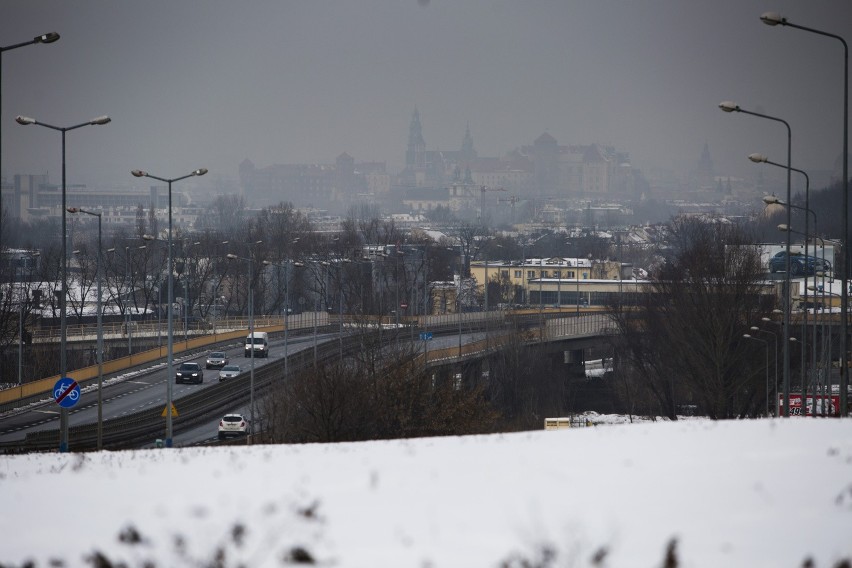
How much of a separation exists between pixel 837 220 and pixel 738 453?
135 metres

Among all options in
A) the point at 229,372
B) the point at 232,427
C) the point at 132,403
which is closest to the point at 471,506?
the point at 232,427

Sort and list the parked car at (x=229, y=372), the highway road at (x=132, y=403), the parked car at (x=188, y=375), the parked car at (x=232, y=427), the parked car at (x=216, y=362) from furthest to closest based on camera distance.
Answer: the parked car at (x=216, y=362)
the parked car at (x=229, y=372)
the parked car at (x=188, y=375)
the highway road at (x=132, y=403)
the parked car at (x=232, y=427)

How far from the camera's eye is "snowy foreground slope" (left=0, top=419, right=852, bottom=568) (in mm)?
8992

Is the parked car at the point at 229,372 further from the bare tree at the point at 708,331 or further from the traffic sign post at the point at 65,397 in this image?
the traffic sign post at the point at 65,397

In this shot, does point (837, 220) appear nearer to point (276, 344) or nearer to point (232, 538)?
point (276, 344)

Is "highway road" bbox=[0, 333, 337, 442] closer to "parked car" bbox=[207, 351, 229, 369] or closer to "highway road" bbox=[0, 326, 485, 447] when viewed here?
"highway road" bbox=[0, 326, 485, 447]

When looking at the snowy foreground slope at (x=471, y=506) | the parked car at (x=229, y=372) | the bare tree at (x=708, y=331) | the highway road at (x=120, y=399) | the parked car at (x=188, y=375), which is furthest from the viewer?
the parked car at (x=229, y=372)

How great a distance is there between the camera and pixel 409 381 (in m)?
26.9

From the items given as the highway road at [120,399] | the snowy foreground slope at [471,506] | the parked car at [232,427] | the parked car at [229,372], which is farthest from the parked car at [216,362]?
the snowy foreground slope at [471,506]

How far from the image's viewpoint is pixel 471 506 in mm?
10227

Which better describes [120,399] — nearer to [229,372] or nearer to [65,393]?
[229,372]

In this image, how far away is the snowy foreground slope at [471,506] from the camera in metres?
8.99

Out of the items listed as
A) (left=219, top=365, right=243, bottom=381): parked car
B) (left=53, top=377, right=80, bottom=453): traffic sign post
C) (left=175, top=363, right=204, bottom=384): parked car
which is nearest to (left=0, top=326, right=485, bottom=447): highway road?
(left=175, top=363, right=204, bottom=384): parked car

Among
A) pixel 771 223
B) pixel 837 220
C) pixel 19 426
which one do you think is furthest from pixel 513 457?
pixel 771 223
